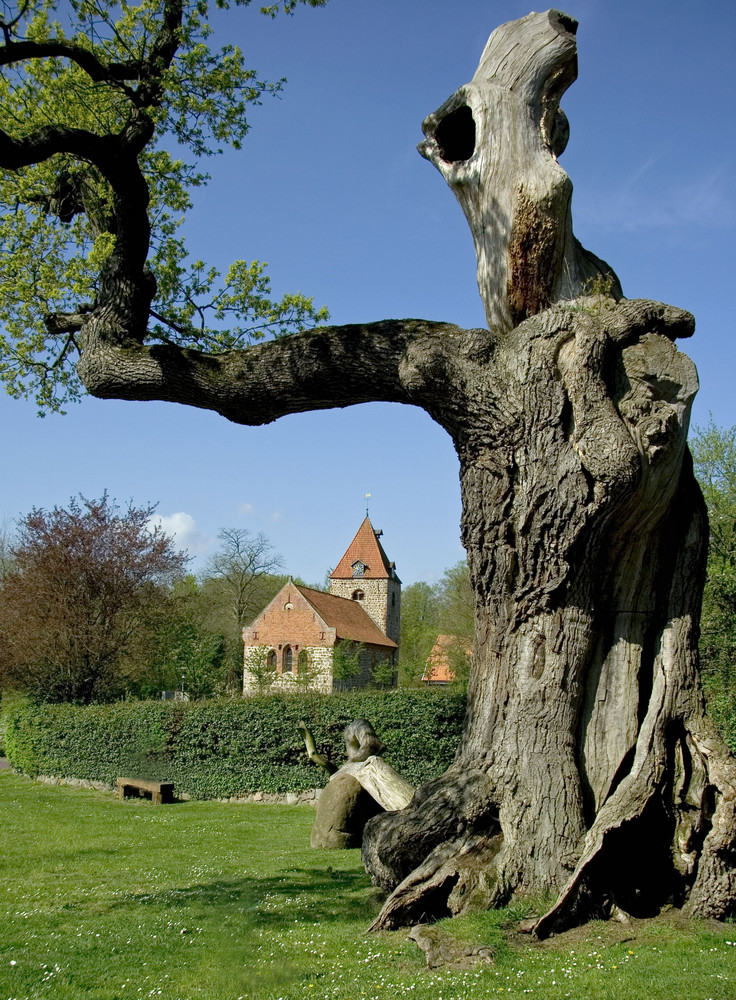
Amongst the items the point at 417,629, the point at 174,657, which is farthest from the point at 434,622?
the point at 174,657

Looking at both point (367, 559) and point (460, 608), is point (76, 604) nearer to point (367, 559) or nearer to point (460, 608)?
point (460, 608)

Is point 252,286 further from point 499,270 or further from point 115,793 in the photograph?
point 115,793

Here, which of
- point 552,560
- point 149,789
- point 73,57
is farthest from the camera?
point 149,789

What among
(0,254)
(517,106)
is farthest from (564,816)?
(0,254)

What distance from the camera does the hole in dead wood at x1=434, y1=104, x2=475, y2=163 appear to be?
759cm

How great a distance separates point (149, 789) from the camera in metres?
18.1

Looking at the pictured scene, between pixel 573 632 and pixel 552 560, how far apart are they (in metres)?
0.60

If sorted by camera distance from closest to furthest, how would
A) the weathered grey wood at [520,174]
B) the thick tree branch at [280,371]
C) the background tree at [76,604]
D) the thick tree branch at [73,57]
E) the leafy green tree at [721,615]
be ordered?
the thick tree branch at [280,371] < the weathered grey wood at [520,174] < the thick tree branch at [73,57] < the leafy green tree at [721,615] < the background tree at [76,604]

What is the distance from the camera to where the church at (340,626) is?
149 feet

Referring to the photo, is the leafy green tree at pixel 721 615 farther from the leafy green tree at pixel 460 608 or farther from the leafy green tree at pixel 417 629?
the leafy green tree at pixel 417 629

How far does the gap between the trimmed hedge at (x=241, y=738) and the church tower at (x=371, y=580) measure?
3922cm

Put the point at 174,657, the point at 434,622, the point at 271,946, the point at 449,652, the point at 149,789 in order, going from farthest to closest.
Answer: the point at 434,622, the point at 449,652, the point at 174,657, the point at 149,789, the point at 271,946

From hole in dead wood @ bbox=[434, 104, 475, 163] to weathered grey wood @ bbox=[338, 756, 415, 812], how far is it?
25.0 feet

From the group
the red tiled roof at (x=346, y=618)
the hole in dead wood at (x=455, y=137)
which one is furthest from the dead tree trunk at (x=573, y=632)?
the red tiled roof at (x=346, y=618)
